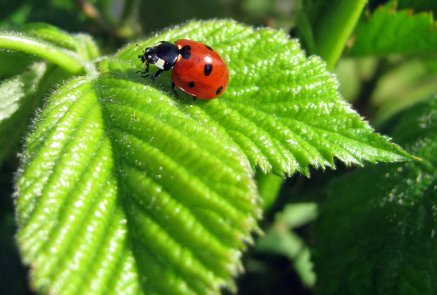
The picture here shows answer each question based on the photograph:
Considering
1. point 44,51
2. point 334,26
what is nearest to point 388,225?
point 334,26

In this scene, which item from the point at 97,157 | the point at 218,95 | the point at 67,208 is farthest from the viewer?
the point at 218,95

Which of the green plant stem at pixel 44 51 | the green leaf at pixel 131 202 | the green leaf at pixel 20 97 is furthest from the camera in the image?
the green leaf at pixel 20 97

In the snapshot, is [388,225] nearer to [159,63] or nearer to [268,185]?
[268,185]

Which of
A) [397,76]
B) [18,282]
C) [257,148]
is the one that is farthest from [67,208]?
[397,76]

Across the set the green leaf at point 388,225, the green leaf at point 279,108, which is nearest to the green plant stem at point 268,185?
the green leaf at point 388,225

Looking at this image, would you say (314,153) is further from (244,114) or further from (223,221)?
(223,221)

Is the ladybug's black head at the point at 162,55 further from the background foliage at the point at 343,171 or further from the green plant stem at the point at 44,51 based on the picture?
the green plant stem at the point at 44,51
